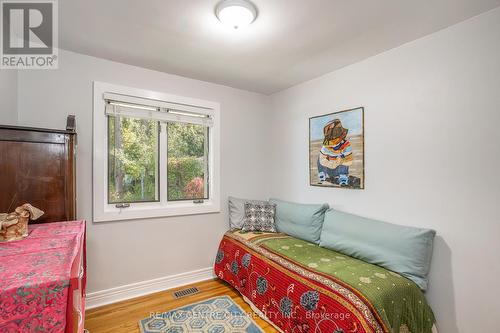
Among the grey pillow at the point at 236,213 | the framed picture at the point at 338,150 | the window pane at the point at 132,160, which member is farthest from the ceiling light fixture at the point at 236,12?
the grey pillow at the point at 236,213

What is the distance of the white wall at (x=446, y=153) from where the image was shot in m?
1.70

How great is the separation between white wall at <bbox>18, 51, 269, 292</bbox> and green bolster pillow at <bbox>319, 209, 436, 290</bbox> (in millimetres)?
1419

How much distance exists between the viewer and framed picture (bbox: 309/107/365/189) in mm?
2463

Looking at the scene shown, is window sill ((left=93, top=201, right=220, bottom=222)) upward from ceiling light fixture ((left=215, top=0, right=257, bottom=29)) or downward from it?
downward

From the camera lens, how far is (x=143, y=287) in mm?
2605

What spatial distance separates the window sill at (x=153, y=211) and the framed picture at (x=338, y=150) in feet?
4.47

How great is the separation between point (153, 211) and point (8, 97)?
5.05 feet

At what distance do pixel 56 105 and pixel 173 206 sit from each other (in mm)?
1497

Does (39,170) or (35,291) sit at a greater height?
(39,170)

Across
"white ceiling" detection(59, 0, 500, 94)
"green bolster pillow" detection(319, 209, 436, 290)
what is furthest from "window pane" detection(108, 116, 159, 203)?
"green bolster pillow" detection(319, 209, 436, 290)

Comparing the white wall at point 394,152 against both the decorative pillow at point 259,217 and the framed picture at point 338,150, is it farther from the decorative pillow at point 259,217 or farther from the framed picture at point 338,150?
the decorative pillow at point 259,217

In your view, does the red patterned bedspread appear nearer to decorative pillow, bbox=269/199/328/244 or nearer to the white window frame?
decorative pillow, bbox=269/199/328/244

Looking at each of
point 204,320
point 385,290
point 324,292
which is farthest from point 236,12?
point 204,320

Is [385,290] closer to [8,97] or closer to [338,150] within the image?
[338,150]
